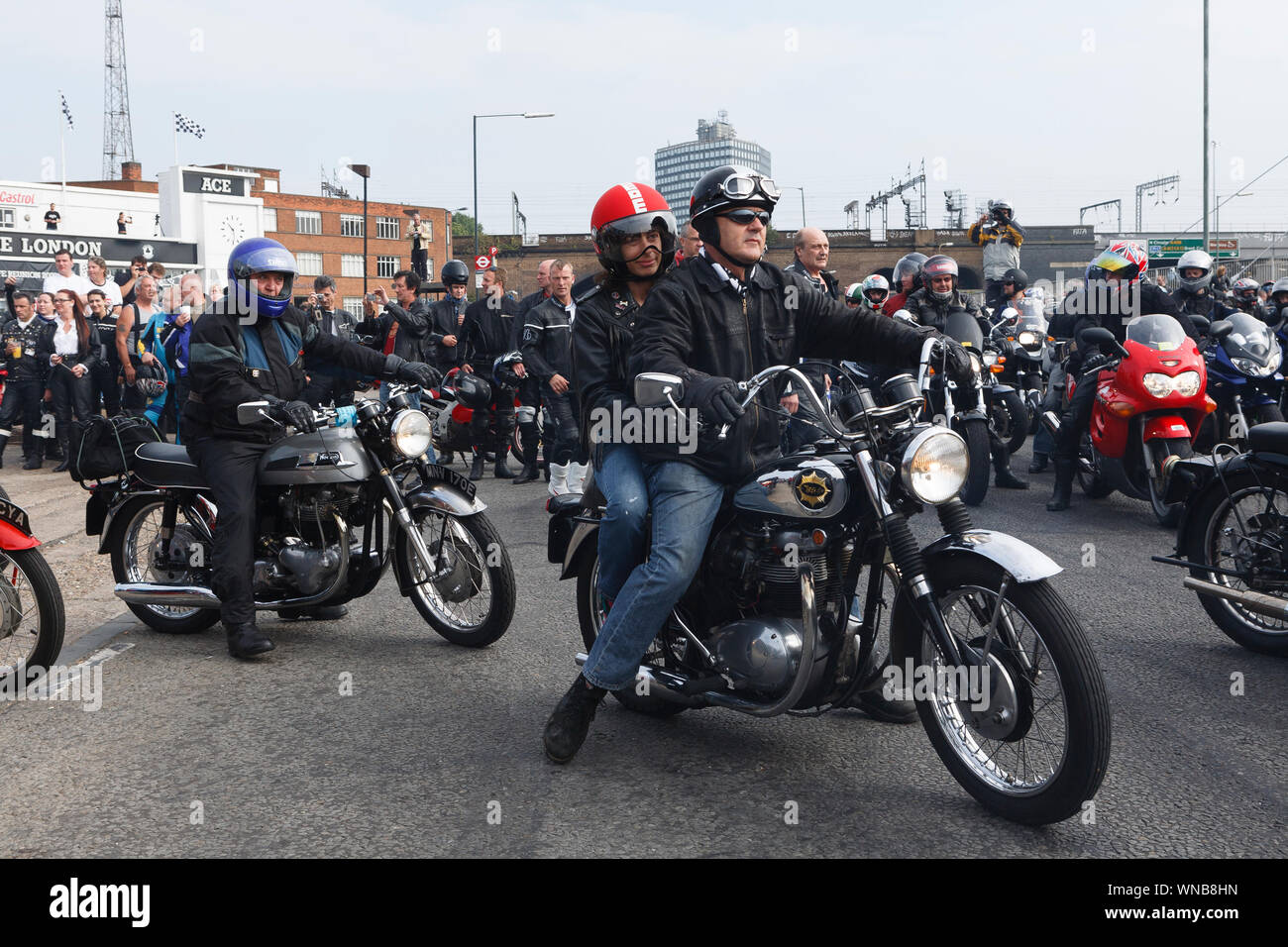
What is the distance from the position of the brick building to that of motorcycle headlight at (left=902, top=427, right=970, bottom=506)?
92738 mm

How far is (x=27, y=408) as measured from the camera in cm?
1429

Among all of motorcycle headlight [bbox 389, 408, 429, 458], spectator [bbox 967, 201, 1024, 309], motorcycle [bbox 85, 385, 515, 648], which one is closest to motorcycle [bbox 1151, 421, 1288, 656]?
motorcycle [bbox 85, 385, 515, 648]

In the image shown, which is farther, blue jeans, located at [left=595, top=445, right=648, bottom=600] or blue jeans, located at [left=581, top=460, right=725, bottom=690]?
blue jeans, located at [left=595, top=445, right=648, bottom=600]

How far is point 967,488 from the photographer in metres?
9.65

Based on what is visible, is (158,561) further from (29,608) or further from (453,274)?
(453,274)

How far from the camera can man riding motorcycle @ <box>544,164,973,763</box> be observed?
393 centimetres

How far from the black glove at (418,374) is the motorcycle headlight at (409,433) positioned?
0.66 feet

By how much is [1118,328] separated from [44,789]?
8552mm

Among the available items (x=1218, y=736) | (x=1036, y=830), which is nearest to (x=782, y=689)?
(x=1036, y=830)

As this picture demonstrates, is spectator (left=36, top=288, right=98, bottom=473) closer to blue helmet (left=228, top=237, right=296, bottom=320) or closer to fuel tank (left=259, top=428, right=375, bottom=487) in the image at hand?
blue helmet (left=228, top=237, right=296, bottom=320)

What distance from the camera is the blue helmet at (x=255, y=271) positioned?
5.87 m

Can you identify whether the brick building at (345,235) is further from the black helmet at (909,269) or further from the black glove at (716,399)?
the black glove at (716,399)

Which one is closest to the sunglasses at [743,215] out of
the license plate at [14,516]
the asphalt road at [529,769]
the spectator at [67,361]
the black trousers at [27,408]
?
the asphalt road at [529,769]
